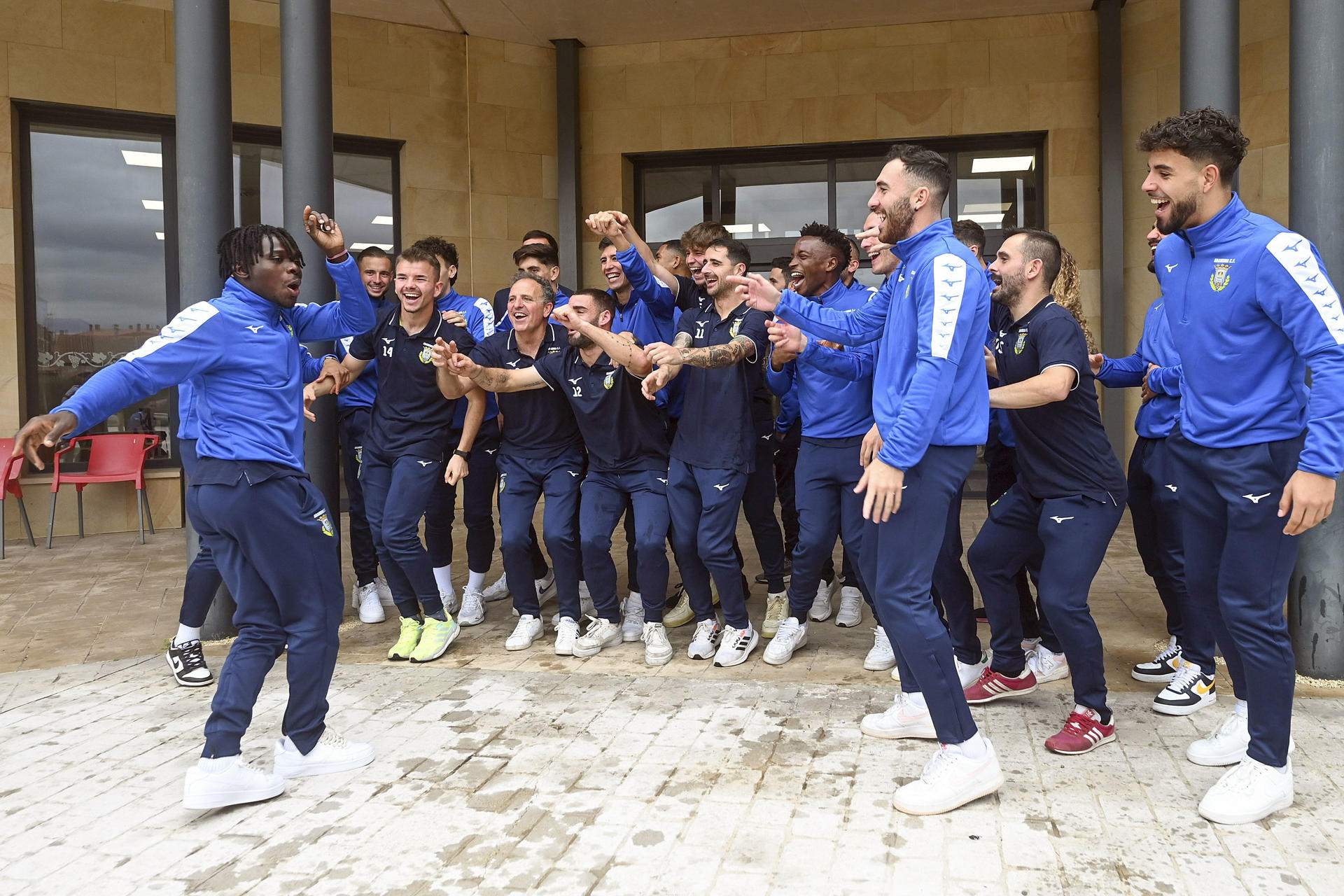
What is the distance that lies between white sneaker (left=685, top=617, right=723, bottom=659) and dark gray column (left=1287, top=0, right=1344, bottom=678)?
232 centimetres

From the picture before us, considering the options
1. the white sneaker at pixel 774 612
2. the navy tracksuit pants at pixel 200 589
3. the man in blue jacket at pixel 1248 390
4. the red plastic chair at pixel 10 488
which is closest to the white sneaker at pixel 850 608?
the white sneaker at pixel 774 612

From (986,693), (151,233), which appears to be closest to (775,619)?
(986,693)

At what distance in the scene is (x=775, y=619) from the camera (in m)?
4.95

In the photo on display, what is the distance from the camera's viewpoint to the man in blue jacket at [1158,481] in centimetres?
406

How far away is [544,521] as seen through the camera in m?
4.82

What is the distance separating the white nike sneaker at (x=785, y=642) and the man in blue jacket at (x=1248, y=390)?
1.83m

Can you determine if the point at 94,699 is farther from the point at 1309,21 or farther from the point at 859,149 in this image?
the point at 859,149

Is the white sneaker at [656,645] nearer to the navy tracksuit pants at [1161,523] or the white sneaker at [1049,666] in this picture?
the white sneaker at [1049,666]

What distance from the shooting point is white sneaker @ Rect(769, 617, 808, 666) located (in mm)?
4445

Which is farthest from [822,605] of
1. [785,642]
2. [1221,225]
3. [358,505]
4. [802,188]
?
[802,188]

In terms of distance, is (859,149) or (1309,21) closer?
(1309,21)

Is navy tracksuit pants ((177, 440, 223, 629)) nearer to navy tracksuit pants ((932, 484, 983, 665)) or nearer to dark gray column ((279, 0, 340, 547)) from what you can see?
dark gray column ((279, 0, 340, 547))

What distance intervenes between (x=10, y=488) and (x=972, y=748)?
767cm

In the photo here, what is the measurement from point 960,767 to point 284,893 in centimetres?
179
